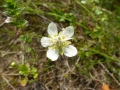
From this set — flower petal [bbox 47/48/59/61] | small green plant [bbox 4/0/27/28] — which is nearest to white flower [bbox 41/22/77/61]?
flower petal [bbox 47/48/59/61]

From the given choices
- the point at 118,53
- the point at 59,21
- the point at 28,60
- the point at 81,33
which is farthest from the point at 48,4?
the point at 118,53

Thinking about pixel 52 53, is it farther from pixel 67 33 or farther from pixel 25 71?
pixel 25 71

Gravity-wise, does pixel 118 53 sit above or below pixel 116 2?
below

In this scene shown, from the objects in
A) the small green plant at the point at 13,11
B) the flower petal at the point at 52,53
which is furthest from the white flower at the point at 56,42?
the small green plant at the point at 13,11

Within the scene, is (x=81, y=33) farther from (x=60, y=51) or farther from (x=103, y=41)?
(x=60, y=51)

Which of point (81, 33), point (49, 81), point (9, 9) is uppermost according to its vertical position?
point (9, 9)

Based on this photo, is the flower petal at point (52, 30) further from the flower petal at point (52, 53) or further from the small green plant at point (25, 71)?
the small green plant at point (25, 71)

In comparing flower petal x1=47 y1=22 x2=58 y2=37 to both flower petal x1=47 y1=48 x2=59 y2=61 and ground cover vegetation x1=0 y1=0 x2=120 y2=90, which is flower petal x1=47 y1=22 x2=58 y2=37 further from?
flower petal x1=47 y1=48 x2=59 y2=61

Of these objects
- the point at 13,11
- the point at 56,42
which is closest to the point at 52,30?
the point at 56,42
